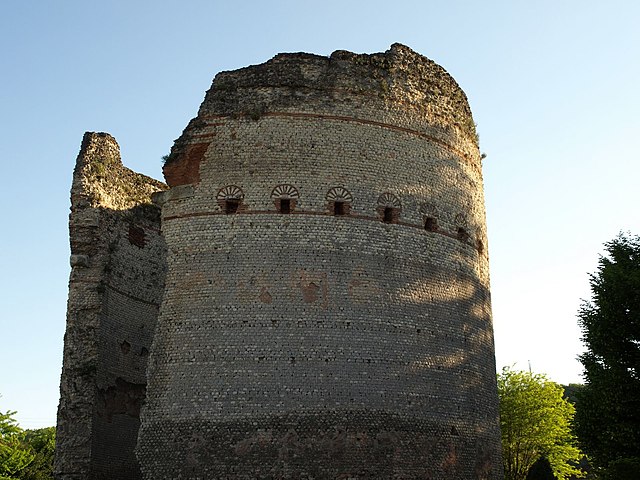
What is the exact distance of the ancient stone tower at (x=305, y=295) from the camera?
13773mm

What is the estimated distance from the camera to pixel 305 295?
14422 millimetres

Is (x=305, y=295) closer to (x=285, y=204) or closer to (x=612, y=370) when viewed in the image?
(x=285, y=204)

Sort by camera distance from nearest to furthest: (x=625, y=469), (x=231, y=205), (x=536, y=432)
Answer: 1. (x=625, y=469)
2. (x=231, y=205)
3. (x=536, y=432)

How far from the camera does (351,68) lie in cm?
1619

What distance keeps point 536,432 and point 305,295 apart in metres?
17.7

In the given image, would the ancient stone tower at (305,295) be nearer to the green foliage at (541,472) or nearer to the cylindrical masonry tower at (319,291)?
the cylindrical masonry tower at (319,291)

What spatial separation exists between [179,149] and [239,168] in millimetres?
1468

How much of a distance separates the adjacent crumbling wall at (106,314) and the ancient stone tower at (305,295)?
0.17ft

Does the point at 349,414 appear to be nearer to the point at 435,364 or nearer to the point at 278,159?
the point at 435,364

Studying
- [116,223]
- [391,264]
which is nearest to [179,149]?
[116,223]

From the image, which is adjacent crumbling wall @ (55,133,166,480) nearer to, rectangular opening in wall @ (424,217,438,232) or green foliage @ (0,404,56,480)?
green foliage @ (0,404,56,480)

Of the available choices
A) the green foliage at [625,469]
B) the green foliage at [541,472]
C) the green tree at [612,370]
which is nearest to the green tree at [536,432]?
the green foliage at [541,472]

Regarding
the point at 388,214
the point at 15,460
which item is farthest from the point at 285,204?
the point at 15,460

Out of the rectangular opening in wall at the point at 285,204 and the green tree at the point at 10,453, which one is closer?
the rectangular opening in wall at the point at 285,204
